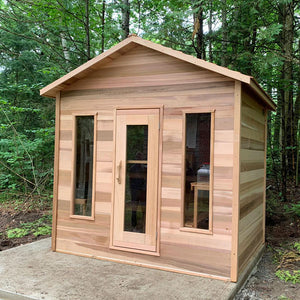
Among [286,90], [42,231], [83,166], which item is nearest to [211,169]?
[83,166]

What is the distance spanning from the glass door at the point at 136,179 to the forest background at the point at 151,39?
2812mm

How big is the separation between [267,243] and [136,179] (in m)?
2.91

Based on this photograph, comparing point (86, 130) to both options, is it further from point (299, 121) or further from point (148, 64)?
point (299, 121)

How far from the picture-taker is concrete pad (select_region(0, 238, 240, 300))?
3.11 metres

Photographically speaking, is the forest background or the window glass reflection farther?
the forest background

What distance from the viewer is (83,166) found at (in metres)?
4.39

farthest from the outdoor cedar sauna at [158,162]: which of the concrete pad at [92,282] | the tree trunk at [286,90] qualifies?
the tree trunk at [286,90]

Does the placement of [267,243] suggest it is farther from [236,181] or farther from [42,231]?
[42,231]

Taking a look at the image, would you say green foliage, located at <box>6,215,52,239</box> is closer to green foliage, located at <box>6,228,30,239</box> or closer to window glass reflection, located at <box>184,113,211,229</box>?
green foliage, located at <box>6,228,30,239</box>

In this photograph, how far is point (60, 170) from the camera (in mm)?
4520

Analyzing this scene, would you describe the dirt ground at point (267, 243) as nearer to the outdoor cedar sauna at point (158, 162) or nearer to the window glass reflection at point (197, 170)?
the outdoor cedar sauna at point (158, 162)

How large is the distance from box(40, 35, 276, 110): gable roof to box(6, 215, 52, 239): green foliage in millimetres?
2737

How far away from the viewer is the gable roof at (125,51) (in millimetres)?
3459

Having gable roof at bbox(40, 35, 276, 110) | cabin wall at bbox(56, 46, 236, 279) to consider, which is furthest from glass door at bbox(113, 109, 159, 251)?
gable roof at bbox(40, 35, 276, 110)
